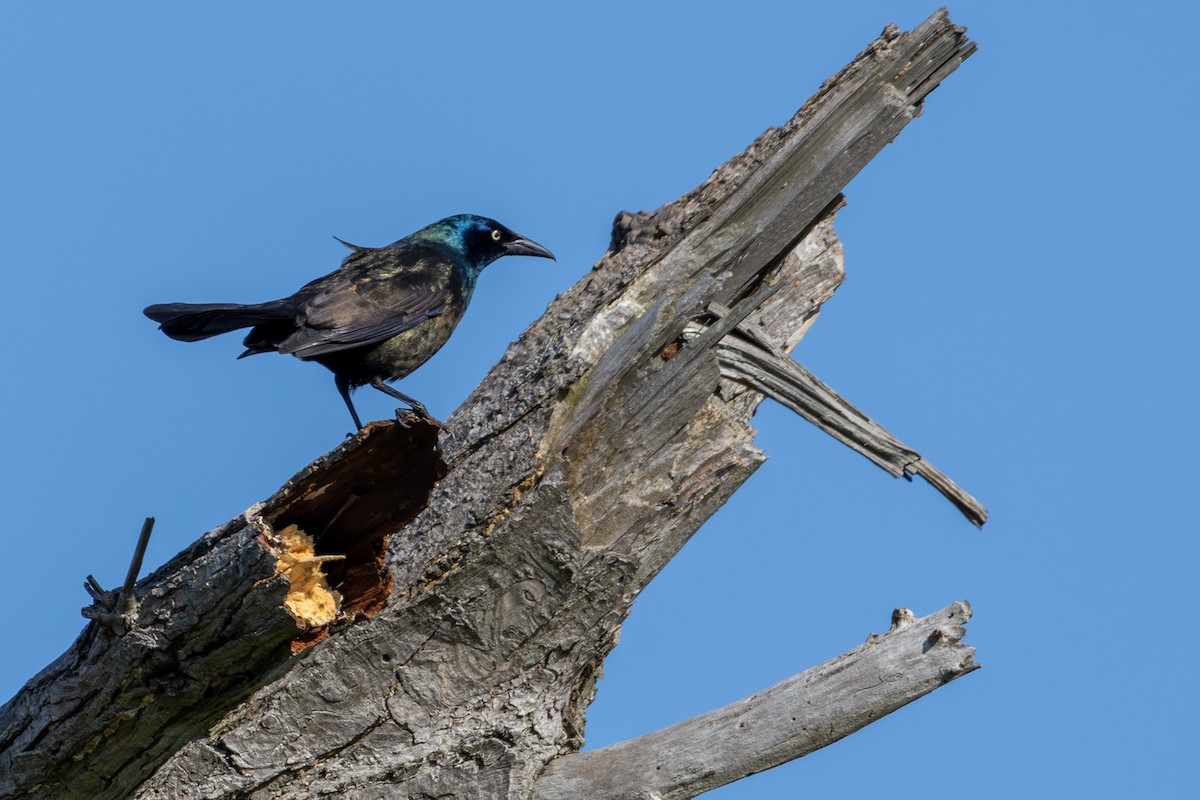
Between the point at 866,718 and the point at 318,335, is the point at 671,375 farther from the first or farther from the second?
the point at 318,335

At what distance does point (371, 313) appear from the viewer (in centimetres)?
618

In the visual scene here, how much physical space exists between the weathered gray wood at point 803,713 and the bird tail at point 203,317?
9.02 ft

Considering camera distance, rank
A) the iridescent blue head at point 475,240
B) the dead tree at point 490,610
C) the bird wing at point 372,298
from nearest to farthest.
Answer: the dead tree at point 490,610 → the bird wing at point 372,298 → the iridescent blue head at point 475,240

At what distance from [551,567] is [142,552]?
1231 mm

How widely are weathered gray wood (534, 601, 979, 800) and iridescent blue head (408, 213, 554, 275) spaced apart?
4372 millimetres

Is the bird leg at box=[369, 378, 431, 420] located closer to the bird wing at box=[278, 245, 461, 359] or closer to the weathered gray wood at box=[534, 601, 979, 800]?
the bird wing at box=[278, 245, 461, 359]

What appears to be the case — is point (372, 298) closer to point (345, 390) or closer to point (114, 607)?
point (345, 390)

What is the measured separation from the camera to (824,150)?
14.1 feet

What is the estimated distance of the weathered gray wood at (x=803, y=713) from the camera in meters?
3.43

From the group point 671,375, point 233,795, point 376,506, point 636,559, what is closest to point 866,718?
point 636,559

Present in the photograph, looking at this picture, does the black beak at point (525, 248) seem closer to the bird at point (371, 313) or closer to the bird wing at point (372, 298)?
the bird at point (371, 313)

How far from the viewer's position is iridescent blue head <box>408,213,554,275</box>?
24.7ft

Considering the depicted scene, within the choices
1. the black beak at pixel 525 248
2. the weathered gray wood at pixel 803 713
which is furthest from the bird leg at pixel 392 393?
the weathered gray wood at pixel 803 713

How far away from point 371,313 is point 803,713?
3510mm
